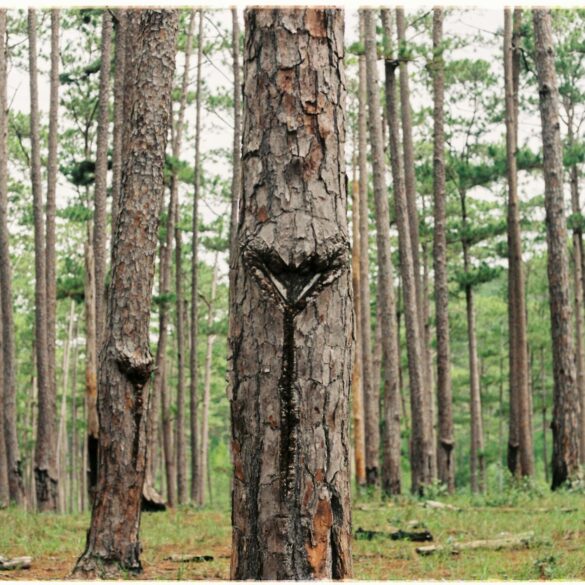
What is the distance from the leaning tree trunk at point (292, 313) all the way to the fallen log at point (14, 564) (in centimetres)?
475

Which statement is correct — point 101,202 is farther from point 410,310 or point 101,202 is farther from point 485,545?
point 485,545

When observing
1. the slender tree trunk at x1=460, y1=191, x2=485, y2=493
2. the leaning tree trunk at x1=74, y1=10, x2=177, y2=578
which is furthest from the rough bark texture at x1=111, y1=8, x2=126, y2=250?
the slender tree trunk at x1=460, y1=191, x2=485, y2=493

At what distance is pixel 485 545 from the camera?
7266mm

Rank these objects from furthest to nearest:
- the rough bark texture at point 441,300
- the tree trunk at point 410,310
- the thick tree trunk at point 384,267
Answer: the rough bark texture at point 441,300, the tree trunk at point 410,310, the thick tree trunk at point 384,267

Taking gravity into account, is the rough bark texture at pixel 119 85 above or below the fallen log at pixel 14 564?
above

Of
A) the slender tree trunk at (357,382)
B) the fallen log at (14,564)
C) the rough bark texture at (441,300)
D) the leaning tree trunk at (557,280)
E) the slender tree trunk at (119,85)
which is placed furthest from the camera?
the slender tree trunk at (357,382)

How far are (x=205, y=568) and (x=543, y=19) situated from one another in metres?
8.72

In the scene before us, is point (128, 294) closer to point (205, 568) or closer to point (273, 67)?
point (205, 568)

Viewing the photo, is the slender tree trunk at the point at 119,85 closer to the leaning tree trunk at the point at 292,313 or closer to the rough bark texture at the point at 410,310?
the rough bark texture at the point at 410,310

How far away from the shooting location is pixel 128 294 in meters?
6.04

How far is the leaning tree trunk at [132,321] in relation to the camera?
5.90 metres

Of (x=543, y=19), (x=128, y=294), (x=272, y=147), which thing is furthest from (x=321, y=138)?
(x=543, y=19)

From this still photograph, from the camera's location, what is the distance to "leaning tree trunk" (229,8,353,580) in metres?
2.34

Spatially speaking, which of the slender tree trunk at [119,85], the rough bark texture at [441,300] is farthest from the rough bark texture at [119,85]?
the rough bark texture at [441,300]
